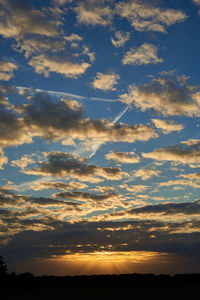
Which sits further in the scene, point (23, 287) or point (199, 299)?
point (23, 287)

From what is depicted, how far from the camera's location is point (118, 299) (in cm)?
10644

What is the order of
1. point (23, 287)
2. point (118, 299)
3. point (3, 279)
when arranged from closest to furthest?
point (118, 299) < point (3, 279) < point (23, 287)

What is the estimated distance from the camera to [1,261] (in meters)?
167

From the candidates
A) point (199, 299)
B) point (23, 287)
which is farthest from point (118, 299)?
point (23, 287)

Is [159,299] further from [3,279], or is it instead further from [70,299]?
[3,279]

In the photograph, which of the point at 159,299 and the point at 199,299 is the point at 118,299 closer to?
the point at 159,299

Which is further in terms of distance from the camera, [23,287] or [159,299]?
[23,287]

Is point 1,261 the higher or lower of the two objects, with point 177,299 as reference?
higher

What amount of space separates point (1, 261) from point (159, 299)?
9994 cm

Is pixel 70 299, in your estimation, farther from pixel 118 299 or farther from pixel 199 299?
pixel 199 299

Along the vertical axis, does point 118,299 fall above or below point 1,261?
below

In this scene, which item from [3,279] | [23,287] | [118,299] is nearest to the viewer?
[118,299]

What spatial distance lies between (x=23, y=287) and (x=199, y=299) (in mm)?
132524

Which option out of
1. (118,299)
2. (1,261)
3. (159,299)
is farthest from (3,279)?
(159,299)
